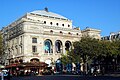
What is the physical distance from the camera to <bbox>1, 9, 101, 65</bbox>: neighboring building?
83125 millimetres

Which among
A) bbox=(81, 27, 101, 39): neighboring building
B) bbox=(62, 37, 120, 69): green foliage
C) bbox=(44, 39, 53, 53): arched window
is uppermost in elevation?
bbox=(81, 27, 101, 39): neighboring building

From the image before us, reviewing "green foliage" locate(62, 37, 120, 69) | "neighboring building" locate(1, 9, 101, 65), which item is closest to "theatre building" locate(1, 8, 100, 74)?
"neighboring building" locate(1, 9, 101, 65)

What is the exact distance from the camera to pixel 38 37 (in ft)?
281

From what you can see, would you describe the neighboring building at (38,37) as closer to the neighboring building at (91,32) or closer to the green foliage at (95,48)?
the neighboring building at (91,32)

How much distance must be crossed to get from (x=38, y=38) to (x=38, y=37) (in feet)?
1.09

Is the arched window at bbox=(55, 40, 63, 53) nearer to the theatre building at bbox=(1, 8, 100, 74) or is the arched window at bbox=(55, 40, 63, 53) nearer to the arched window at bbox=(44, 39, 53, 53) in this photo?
the theatre building at bbox=(1, 8, 100, 74)

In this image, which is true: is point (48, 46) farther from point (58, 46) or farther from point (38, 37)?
point (38, 37)

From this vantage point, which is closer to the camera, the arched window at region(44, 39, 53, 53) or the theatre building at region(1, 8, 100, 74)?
the theatre building at region(1, 8, 100, 74)

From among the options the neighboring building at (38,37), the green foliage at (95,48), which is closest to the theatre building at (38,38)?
the neighboring building at (38,37)

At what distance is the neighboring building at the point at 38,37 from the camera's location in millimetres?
83125

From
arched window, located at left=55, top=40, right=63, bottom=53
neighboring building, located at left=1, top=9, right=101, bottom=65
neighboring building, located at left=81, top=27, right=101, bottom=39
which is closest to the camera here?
neighboring building, located at left=1, top=9, right=101, bottom=65

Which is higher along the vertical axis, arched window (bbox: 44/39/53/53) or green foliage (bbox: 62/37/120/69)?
arched window (bbox: 44/39/53/53)

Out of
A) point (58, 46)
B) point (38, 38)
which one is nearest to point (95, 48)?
point (38, 38)

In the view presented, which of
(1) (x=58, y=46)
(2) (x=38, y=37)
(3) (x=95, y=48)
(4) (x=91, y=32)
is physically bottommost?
(3) (x=95, y=48)
